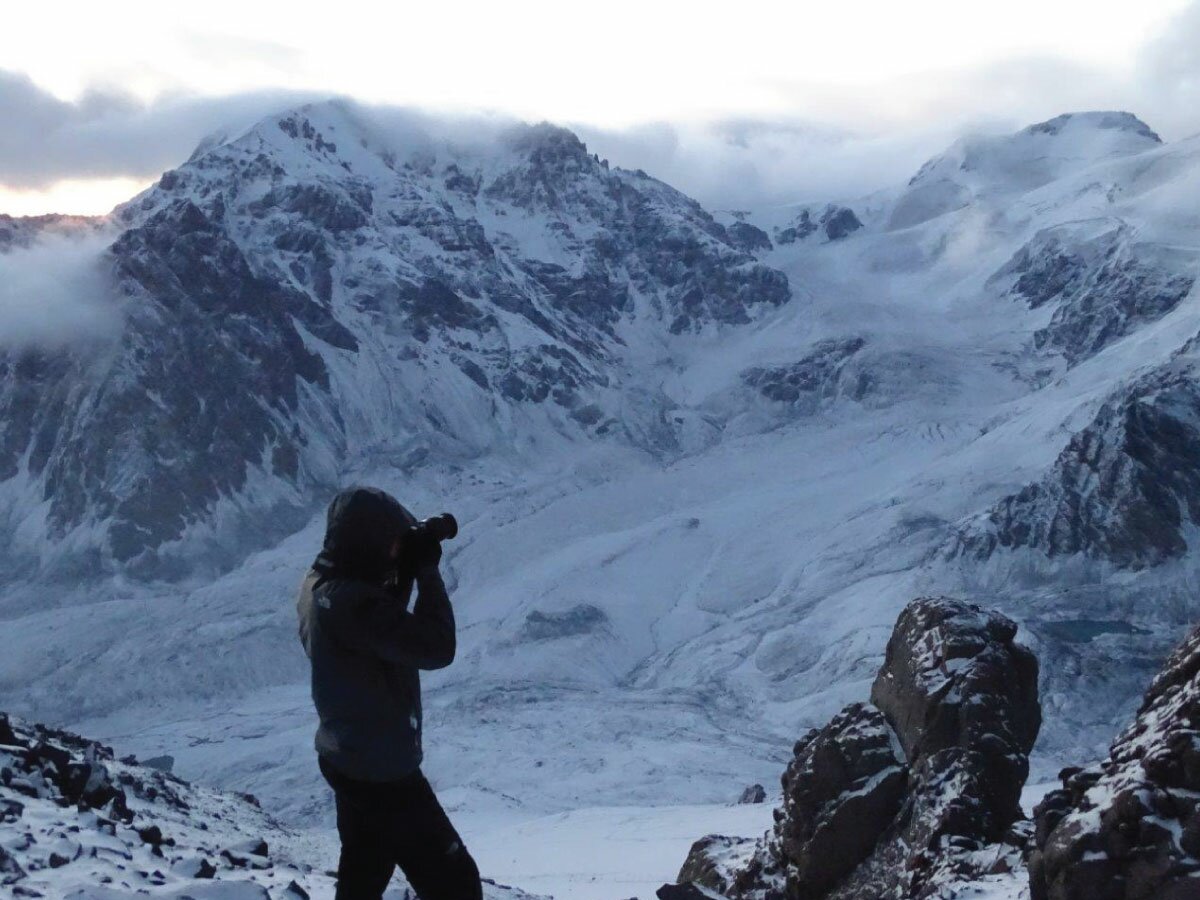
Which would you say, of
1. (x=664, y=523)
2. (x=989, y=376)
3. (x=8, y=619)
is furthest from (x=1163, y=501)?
(x=8, y=619)

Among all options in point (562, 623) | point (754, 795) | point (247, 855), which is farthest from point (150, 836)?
point (562, 623)

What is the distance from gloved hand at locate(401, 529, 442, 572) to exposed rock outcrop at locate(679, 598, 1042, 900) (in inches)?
296

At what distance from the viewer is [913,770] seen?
47.0 feet

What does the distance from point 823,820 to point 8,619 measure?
389 feet

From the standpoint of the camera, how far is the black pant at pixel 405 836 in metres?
6.77

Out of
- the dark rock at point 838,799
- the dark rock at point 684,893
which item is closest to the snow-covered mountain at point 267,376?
the dark rock at point 684,893

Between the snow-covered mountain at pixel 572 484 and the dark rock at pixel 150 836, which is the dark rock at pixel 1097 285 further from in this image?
the dark rock at pixel 150 836

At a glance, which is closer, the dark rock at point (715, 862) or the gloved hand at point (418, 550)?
the gloved hand at point (418, 550)

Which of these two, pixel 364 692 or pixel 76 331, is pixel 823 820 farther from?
pixel 76 331

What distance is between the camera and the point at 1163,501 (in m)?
99.6

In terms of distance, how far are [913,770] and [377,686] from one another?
899cm

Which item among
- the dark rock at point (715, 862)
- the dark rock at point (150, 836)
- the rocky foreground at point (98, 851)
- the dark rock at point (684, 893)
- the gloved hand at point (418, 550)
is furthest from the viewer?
the dark rock at point (715, 862)

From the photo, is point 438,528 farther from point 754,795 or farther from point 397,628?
point 754,795

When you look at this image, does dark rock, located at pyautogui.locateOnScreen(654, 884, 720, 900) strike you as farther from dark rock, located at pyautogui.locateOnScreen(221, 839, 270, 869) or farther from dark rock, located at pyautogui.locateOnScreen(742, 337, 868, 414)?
dark rock, located at pyautogui.locateOnScreen(742, 337, 868, 414)
